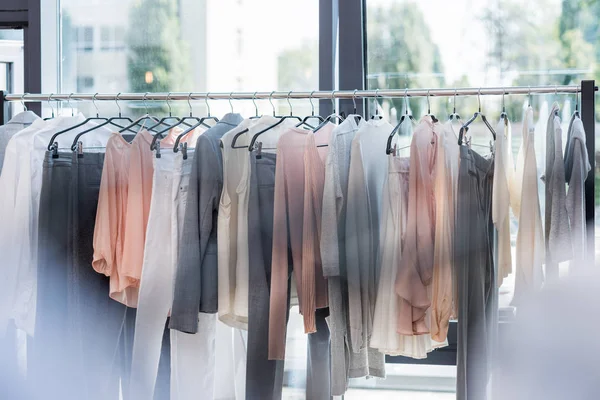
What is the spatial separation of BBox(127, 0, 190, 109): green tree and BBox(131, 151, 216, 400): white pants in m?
0.73

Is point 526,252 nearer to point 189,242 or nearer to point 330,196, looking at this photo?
point 330,196

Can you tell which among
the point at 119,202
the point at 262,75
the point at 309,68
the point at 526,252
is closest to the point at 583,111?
the point at 526,252

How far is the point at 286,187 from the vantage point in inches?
85.9

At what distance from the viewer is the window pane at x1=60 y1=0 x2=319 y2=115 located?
2840 millimetres

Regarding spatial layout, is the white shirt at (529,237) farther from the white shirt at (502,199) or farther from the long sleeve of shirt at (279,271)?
the long sleeve of shirt at (279,271)

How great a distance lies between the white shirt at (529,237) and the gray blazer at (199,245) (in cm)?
95

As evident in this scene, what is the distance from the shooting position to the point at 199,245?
7.15 ft

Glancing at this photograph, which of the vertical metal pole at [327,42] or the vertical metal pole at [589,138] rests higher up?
the vertical metal pole at [327,42]

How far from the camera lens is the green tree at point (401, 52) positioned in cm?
271

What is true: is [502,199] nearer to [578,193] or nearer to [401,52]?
[578,193]

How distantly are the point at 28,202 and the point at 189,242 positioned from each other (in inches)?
23.6

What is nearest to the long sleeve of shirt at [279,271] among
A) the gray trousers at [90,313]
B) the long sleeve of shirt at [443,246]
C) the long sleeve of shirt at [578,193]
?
the long sleeve of shirt at [443,246]

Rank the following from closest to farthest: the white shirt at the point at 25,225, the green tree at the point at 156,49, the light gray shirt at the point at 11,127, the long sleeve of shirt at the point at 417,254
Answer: the long sleeve of shirt at the point at 417,254 → the white shirt at the point at 25,225 → the light gray shirt at the point at 11,127 → the green tree at the point at 156,49

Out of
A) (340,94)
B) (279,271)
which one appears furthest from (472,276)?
(340,94)
